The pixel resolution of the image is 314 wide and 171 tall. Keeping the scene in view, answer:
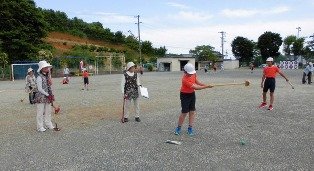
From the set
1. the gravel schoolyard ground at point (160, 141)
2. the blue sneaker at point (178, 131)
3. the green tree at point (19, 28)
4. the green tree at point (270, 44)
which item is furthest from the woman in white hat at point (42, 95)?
the green tree at point (270, 44)

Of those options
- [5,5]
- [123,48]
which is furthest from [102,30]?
[5,5]

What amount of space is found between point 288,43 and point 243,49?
14925 millimetres

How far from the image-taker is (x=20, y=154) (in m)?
6.92

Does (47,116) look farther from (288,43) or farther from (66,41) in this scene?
(288,43)

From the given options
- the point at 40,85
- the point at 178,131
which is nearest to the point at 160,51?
the point at 40,85

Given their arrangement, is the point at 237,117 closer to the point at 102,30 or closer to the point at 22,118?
the point at 22,118

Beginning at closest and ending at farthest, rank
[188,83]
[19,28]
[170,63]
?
[188,83] < [19,28] < [170,63]

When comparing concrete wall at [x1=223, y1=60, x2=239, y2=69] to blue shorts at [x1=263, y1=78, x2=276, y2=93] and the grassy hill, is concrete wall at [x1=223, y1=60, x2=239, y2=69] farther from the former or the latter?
blue shorts at [x1=263, y1=78, x2=276, y2=93]

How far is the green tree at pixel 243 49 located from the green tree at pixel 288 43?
11.9m

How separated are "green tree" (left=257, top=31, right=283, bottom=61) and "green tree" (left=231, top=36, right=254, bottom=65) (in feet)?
15.7

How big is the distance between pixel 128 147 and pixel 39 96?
3011mm

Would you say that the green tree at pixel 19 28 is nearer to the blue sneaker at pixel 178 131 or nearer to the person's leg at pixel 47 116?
the person's leg at pixel 47 116

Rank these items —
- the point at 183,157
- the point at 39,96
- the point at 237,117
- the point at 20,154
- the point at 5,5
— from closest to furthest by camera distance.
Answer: the point at 183,157, the point at 20,154, the point at 39,96, the point at 237,117, the point at 5,5

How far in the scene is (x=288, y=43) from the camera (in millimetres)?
105625
